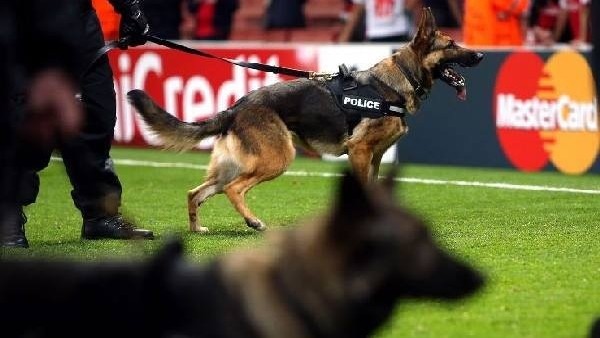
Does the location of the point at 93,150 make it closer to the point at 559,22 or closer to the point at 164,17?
the point at 559,22

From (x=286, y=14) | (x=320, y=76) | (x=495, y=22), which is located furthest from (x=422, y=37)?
(x=286, y=14)

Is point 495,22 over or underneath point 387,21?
over

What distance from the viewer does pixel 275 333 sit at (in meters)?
3.97

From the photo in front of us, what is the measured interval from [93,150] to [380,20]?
7.60 meters

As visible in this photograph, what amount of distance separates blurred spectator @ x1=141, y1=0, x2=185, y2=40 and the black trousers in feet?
28.9

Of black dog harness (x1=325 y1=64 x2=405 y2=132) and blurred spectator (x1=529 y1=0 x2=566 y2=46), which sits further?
blurred spectator (x1=529 y1=0 x2=566 y2=46)

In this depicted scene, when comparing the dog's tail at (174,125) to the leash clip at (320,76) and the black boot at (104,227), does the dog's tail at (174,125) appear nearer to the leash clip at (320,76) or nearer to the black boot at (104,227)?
the leash clip at (320,76)

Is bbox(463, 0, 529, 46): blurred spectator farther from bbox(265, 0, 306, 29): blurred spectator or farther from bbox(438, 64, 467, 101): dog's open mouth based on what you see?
bbox(438, 64, 467, 101): dog's open mouth

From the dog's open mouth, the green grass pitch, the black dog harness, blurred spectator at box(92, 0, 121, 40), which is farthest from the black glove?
blurred spectator at box(92, 0, 121, 40)

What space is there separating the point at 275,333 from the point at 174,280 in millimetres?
342

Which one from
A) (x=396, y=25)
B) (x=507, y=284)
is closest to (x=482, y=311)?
(x=507, y=284)

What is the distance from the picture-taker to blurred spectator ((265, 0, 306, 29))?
58.5 feet

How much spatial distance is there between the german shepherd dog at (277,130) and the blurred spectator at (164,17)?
753 cm

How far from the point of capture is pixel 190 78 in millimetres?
16484
